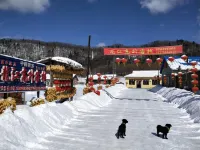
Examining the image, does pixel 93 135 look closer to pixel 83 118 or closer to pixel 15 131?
pixel 15 131

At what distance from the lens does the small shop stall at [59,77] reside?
13.4 m

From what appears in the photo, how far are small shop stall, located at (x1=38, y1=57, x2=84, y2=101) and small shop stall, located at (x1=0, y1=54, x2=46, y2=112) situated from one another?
2.20 ft

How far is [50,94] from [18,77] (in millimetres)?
3084

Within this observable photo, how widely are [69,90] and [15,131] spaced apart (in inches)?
433

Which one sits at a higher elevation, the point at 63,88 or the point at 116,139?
the point at 63,88

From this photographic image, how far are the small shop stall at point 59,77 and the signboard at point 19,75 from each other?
71 cm

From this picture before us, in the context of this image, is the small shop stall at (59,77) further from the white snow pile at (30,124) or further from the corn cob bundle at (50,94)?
the white snow pile at (30,124)

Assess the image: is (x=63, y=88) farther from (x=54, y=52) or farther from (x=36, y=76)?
(x=54, y=52)

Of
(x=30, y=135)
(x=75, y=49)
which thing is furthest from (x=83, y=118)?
(x=75, y=49)

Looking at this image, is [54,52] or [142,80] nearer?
[142,80]

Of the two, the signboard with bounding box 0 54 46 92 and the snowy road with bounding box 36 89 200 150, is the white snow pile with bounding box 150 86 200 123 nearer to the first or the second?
the snowy road with bounding box 36 89 200 150

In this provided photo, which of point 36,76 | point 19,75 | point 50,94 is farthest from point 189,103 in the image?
point 19,75

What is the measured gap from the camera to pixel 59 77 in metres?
14.8

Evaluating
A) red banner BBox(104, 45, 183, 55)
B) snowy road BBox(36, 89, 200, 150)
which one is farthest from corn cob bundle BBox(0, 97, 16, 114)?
red banner BBox(104, 45, 183, 55)
